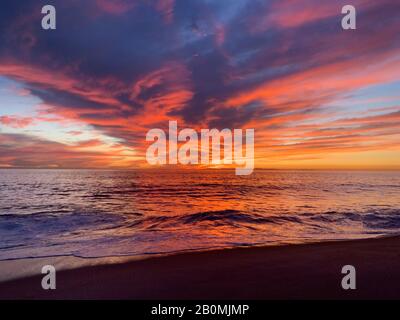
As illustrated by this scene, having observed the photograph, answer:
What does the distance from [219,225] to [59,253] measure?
7043mm

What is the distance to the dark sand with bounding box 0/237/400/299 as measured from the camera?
18.1 ft

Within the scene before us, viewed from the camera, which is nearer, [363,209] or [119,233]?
[119,233]

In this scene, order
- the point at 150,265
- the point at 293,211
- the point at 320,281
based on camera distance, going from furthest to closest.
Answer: the point at 293,211
the point at 150,265
the point at 320,281

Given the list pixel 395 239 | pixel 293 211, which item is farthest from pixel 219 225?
pixel 395 239

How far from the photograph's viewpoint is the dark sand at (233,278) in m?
5.51

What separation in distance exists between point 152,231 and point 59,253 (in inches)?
157

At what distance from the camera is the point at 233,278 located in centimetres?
620

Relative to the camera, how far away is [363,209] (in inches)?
720
